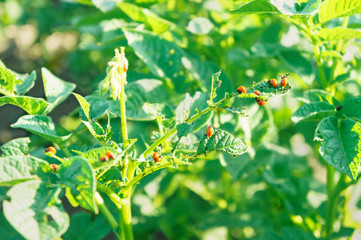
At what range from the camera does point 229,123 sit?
130cm

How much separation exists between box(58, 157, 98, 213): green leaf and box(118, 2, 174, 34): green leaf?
0.63m

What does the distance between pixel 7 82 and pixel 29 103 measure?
9cm

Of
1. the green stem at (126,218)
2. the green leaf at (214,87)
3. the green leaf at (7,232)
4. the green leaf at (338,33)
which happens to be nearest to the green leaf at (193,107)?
the green leaf at (214,87)

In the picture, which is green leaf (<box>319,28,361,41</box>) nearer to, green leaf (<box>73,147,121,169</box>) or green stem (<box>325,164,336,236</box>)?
green stem (<box>325,164,336,236</box>)

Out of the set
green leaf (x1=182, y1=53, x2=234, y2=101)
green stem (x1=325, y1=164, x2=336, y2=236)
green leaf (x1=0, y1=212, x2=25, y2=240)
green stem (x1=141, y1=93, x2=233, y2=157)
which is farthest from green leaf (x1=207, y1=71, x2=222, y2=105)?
green leaf (x1=0, y1=212, x2=25, y2=240)

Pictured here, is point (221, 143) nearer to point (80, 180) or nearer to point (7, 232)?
point (80, 180)

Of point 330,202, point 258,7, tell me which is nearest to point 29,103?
point 258,7

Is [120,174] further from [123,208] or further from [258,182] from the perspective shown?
[258,182]

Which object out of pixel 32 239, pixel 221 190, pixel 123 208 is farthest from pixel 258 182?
pixel 32 239

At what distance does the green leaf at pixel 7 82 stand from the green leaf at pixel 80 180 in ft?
1.05

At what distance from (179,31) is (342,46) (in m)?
0.53

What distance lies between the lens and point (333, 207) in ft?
4.21

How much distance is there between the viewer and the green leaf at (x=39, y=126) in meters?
0.88

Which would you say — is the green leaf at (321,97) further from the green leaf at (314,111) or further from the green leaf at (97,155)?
the green leaf at (97,155)
